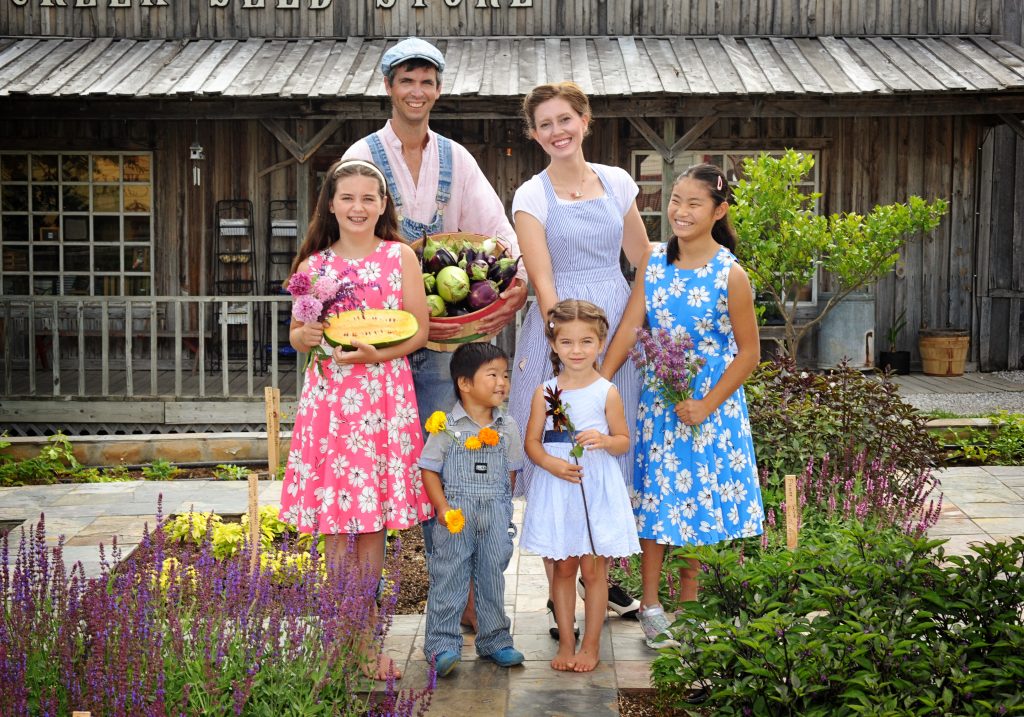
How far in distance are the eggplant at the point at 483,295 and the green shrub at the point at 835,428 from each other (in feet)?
8.17

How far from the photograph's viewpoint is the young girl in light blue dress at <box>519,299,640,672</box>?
391 cm

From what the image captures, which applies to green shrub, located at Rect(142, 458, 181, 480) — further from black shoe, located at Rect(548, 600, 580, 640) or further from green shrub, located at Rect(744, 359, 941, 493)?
black shoe, located at Rect(548, 600, 580, 640)

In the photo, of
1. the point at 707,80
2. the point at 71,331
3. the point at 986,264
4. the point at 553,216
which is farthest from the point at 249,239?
the point at 553,216

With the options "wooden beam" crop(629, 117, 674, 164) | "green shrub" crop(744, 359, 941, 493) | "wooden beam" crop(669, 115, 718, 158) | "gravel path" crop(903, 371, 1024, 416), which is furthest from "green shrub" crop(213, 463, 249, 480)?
"gravel path" crop(903, 371, 1024, 416)

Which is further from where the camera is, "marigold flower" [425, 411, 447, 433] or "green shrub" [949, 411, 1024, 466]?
"green shrub" [949, 411, 1024, 466]

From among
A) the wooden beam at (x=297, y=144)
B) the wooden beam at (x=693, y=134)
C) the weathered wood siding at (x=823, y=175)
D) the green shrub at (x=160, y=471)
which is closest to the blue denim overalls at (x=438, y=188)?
the green shrub at (x=160, y=471)

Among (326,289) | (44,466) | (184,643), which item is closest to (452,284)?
(326,289)

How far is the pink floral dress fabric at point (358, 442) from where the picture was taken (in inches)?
154

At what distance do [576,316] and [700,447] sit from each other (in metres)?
0.68

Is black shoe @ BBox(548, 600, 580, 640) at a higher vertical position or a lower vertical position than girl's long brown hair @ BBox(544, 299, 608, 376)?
lower

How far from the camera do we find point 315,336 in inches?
152

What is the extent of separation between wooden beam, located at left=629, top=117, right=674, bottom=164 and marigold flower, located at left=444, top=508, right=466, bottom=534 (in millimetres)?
7313

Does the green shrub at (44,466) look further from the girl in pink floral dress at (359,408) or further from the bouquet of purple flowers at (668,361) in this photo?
the bouquet of purple flowers at (668,361)

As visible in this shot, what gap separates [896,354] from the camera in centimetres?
1196
